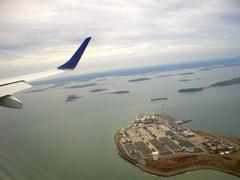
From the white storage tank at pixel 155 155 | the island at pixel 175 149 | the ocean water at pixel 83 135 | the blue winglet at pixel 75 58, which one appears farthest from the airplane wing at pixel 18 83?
the white storage tank at pixel 155 155

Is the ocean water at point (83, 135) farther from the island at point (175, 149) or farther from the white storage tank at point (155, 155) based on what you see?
the white storage tank at point (155, 155)

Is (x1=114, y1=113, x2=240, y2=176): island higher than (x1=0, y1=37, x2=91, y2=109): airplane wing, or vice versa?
(x1=0, y1=37, x2=91, y2=109): airplane wing

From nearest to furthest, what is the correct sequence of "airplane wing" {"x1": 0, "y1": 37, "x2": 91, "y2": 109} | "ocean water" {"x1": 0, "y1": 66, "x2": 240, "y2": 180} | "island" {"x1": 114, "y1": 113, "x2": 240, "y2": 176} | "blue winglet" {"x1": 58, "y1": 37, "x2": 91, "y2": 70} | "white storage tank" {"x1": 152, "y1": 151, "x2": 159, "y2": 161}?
1. "airplane wing" {"x1": 0, "y1": 37, "x2": 91, "y2": 109}
2. "blue winglet" {"x1": 58, "y1": 37, "x2": 91, "y2": 70}
3. "ocean water" {"x1": 0, "y1": 66, "x2": 240, "y2": 180}
4. "island" {"x1": 114, "y1": 113, "x2": 240, "y2": 176}
5. "white storage tank" {"x1": 152, "y1": 151, "x2": 159, "y2": 161}

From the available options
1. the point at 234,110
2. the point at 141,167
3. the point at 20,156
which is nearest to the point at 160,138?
the point at 141,167

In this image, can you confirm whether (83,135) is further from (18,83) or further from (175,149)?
(18,83)

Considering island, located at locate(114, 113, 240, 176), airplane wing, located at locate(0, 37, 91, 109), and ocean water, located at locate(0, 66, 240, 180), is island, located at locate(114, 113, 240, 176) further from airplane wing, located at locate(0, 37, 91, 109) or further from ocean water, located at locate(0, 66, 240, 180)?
airplane wing, located at locate(0, 37, 91, 109)

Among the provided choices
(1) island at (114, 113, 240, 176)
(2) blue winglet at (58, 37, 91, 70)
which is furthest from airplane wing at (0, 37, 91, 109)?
(1) island at (114, 113, 240, 176)
